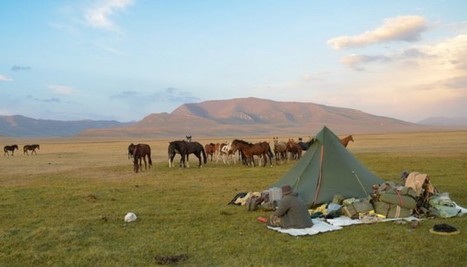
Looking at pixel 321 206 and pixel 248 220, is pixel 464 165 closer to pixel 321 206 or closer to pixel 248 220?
pixel 321 206

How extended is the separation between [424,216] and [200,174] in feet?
44.5

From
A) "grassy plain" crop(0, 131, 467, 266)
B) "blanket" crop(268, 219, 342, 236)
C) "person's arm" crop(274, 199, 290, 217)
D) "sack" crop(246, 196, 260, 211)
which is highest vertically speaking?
"person's arm" crop(274, 199, 290, 217)

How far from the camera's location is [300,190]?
13.5 metres

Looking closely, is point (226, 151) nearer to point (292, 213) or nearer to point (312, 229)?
point (292, 213)

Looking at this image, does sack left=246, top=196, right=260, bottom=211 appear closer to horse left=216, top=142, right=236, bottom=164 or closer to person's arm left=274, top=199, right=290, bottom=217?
person's arm left=274, top=199, right=290, bottom=217

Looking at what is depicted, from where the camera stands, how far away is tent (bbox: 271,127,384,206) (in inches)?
515

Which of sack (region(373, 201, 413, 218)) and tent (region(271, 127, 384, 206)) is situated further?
tent (region(271, 127, 384, 206))

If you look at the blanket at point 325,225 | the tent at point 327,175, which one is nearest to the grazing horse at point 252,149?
the tent at point 327,175

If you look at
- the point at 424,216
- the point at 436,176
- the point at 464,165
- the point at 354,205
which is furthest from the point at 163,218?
the point at 464,165

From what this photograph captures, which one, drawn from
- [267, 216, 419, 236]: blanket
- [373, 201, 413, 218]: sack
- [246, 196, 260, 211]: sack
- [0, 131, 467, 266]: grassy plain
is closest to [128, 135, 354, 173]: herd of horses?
[0, 131, 467, 266]: grassy plain

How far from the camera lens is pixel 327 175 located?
1347 cm

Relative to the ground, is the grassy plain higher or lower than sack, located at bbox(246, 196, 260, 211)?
lower

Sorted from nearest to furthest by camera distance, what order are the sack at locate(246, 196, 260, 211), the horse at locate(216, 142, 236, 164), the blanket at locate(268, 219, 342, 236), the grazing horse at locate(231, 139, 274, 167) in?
the blanket at locate(268, 219, 342, 236)
the sack at locate(246, 196, 260, 211)
the grazing horse at locate(231, 139, 274, 167)
the horse at locate(216, 142, 236, 164)

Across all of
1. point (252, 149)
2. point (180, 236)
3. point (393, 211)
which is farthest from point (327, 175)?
point (252, 149)
